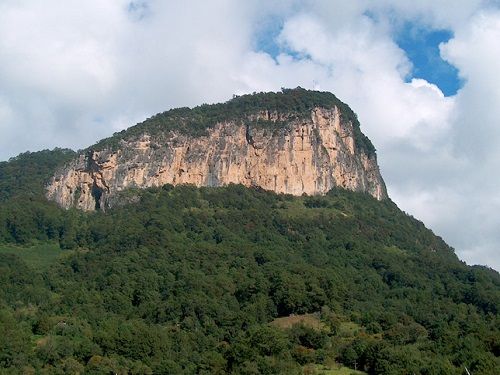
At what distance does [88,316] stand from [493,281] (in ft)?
211

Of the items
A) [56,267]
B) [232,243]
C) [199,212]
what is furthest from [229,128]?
[56,267]

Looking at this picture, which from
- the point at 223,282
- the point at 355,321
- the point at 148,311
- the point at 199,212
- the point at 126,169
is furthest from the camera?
the point at 126,169

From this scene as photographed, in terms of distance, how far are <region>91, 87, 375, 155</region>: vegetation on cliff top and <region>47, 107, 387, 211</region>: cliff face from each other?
1.28m

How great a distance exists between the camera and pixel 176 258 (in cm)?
11162

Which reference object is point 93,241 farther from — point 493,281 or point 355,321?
point 493,281

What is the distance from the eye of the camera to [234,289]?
9725cm

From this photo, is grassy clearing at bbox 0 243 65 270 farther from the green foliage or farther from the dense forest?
the green foliage

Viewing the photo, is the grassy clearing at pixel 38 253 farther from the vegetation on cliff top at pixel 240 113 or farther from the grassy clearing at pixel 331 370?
the grassy clearing at pixel 331 370

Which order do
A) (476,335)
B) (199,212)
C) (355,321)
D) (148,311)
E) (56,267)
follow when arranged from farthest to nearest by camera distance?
(199,212) → (56,267) → (148,311) → (355,321) → (476,335)

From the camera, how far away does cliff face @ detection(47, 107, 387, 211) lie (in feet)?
463

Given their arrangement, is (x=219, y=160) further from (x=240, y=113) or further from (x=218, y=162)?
(x=240, y=113)

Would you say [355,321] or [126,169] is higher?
[126,169]

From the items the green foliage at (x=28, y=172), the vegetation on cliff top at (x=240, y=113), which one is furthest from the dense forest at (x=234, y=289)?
the vegetation on cliff top at (x=240, y=113)

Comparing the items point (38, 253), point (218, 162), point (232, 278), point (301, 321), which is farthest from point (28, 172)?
point (301, 321)
